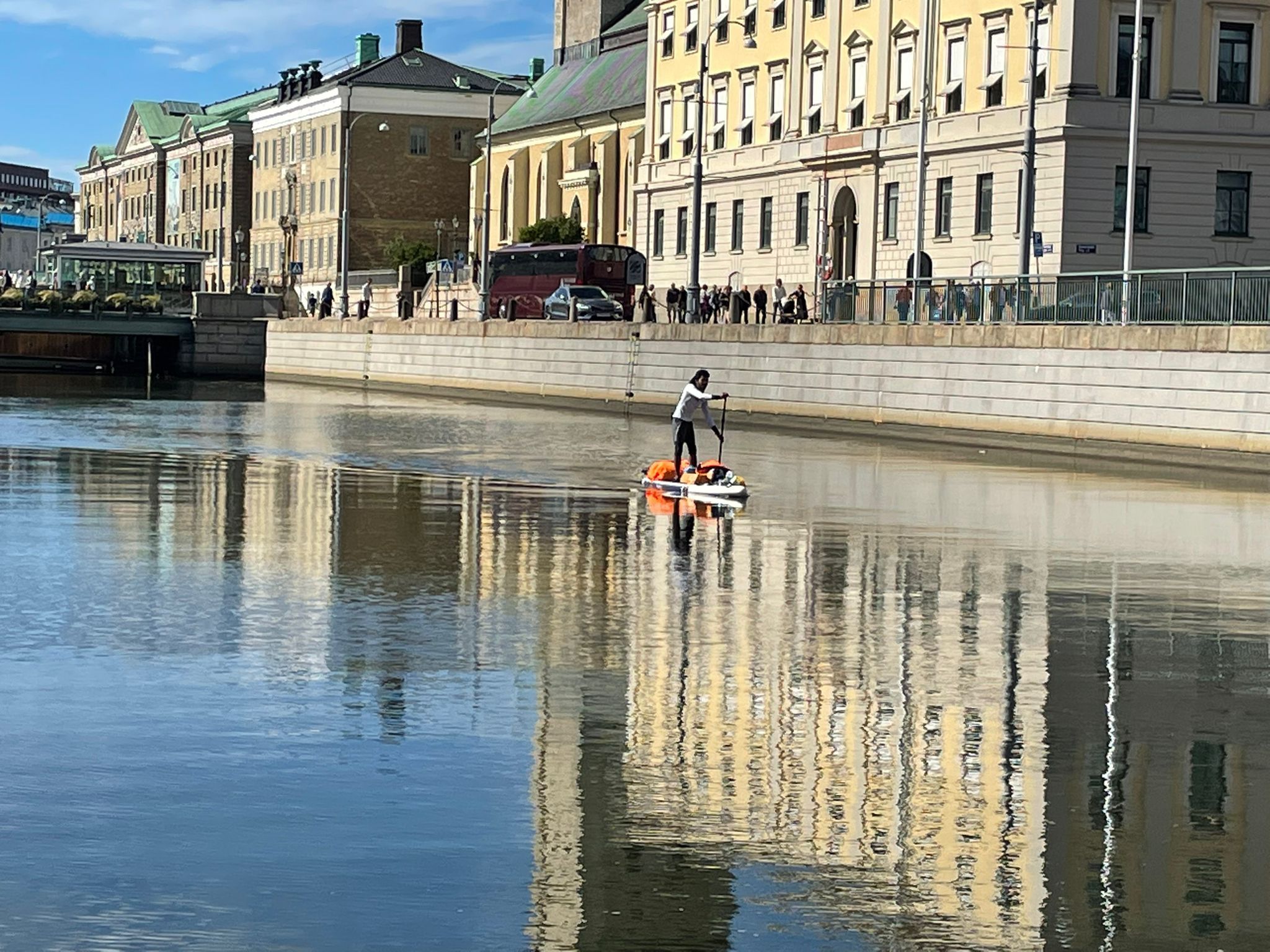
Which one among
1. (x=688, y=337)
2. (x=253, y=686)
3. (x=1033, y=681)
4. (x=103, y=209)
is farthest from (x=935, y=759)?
(x=103, y=209)

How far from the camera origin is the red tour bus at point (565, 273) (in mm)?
82750

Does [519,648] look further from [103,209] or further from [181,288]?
[103,209]

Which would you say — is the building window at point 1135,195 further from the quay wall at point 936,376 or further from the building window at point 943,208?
the quay wall at point 936,376

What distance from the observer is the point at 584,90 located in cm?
11431

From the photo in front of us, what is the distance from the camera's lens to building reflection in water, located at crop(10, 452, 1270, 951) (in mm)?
8180

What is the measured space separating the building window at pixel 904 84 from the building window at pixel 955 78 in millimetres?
2100

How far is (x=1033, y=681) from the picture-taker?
13.6 metres

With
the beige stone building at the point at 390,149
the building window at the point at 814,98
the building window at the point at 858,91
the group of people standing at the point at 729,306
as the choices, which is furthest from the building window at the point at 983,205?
the beige stone building at the point at 390,149

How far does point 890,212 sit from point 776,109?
31.1ft

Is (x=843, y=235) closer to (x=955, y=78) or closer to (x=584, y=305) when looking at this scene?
(x=955, y=78)

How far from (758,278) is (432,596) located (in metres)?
64.2

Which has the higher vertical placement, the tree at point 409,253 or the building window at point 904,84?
the building window at point 904,84

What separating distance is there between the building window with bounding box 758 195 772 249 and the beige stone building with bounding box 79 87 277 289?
78.6 m

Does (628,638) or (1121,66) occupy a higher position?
(1121,66)
